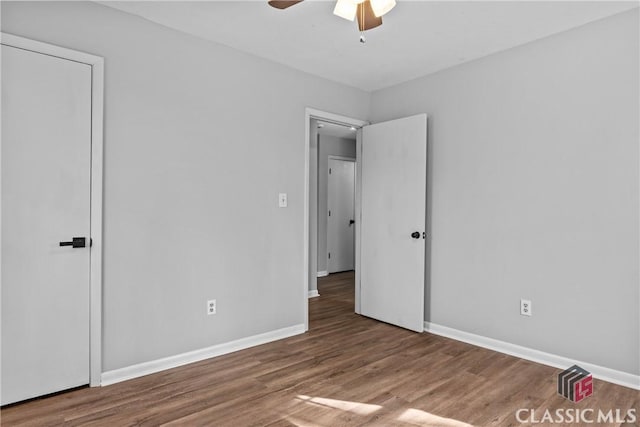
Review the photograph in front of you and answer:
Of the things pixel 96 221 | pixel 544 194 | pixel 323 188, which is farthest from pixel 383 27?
pixel 323 188

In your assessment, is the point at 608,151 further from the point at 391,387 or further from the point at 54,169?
the point at 54,169

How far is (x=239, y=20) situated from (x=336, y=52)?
34.7 inches

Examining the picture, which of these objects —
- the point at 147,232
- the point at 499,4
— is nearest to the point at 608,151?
the point at 499,4

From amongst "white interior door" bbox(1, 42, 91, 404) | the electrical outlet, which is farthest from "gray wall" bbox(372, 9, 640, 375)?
"white interior door" bbox(1, 42, 91, 404)

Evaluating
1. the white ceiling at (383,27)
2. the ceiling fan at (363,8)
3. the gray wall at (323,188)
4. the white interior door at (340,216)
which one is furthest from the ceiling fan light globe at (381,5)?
the white interior door at (340,216)

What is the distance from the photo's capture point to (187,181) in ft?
9.47

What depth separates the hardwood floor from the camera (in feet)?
6.98

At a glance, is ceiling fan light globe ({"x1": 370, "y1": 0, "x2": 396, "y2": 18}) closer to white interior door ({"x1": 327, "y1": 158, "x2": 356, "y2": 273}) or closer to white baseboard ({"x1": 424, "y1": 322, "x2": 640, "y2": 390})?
white baseboard ({"x1": 424, "y1": 322, "x2": 640, "y2": 390})

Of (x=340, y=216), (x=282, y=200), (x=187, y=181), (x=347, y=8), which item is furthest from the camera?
(x=340, y=216)

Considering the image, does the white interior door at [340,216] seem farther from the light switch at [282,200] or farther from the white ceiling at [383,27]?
the white ceiling at [383,27]

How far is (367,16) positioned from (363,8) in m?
0.05

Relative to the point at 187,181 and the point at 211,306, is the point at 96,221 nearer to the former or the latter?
the point at 187,181

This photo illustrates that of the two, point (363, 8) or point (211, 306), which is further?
point (211, 306)

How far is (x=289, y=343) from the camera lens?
3.34 m
